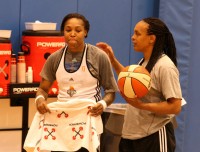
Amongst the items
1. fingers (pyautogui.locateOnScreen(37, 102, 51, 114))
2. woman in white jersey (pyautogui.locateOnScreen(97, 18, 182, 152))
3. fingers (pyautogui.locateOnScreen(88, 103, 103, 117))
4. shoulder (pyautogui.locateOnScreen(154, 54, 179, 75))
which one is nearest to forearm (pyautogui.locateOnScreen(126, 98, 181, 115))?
woman in white jersey (pyautogui.locateOnScreen(97, 18, 182, 152))

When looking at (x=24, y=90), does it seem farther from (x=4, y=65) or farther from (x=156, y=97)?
(x=156, y=97)

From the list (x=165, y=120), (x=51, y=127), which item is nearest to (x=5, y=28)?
(x=51, y=127)

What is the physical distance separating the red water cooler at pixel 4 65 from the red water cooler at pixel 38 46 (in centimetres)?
22

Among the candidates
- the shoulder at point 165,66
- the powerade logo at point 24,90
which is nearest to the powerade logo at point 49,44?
the powerade logo at point 24,90

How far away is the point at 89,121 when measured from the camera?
2.75 m

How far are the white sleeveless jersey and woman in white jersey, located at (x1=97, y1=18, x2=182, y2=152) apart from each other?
0.30 metres

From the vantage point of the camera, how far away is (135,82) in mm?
2510

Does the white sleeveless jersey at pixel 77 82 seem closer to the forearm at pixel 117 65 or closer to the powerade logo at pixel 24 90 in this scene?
the forearm at pixel 117 65

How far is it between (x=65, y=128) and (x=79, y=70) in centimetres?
38

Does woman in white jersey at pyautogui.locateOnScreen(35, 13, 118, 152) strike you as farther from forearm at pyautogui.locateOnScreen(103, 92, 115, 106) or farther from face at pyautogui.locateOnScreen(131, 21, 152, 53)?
face at pyautogui.locateOnScreen(131, 21, 152, 53)

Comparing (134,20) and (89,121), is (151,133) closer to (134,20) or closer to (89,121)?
(89,121)

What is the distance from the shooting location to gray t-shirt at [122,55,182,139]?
97.4 inches

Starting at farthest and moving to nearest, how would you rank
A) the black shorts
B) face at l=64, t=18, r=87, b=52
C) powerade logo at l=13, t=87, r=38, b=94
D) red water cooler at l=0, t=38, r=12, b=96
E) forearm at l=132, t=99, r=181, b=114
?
powerade logo at l=13, t=87, r=38, b=94
red water cooler at l=0, t=38, r=12, b=96
face at l=64, t=18, r=87, b=52
the black shorts
forearm at l=132, t=99, r=181, b=114

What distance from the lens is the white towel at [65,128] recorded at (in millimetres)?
2744
